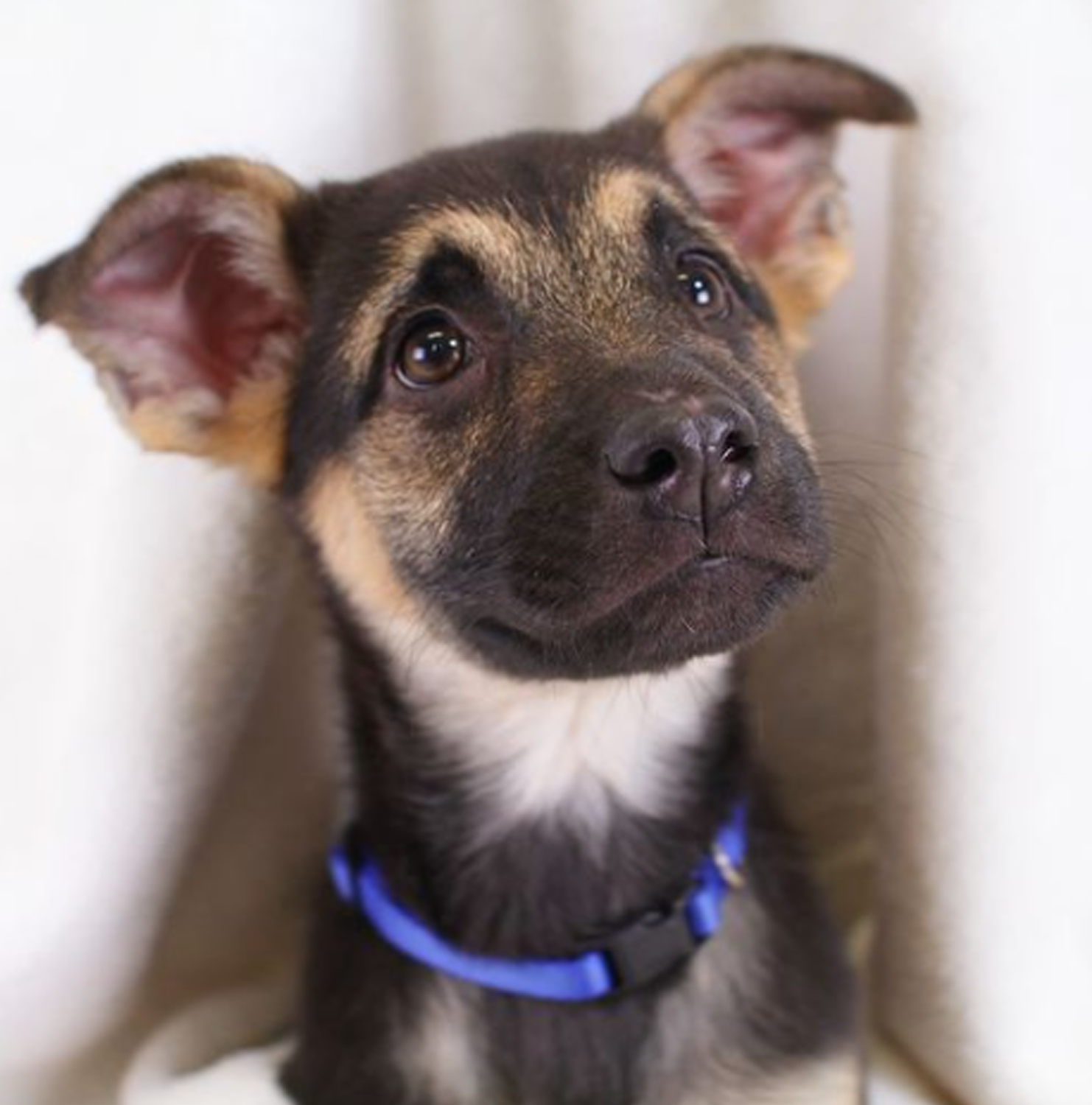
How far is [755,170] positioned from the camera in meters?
2.45

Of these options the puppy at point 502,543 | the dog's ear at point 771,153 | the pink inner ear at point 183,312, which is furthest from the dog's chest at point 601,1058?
the dog's ear at point 771,153

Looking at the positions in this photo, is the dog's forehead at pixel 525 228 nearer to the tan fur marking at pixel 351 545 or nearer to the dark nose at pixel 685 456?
the tan fur marking at pixel 351 545

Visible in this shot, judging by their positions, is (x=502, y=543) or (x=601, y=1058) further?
(x=601, y=1058)

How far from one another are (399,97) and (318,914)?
1.37 metres

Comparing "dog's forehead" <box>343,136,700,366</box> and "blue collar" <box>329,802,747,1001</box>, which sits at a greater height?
"dog's forehead" <box>343,136,700,366</box>

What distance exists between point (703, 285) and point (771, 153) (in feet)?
1.44

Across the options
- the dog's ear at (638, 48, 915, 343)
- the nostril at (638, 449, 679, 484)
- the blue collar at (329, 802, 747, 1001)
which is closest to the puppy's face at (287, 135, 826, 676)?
the nostril at (638, 449, 679, 484)

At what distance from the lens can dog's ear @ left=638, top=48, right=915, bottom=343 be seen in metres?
2.22

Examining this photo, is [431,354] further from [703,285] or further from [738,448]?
[738,448]

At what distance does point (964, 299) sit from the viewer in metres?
2.19

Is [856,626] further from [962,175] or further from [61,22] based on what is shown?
[61,22]

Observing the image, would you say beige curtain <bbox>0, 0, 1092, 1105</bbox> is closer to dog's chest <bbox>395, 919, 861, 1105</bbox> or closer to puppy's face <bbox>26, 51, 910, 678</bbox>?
puppy's face <bbox>26, 51, 910, 678</bbox>

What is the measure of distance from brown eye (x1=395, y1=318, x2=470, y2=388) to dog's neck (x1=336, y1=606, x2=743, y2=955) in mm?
378

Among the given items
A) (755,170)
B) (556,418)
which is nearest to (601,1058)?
(556,418)
